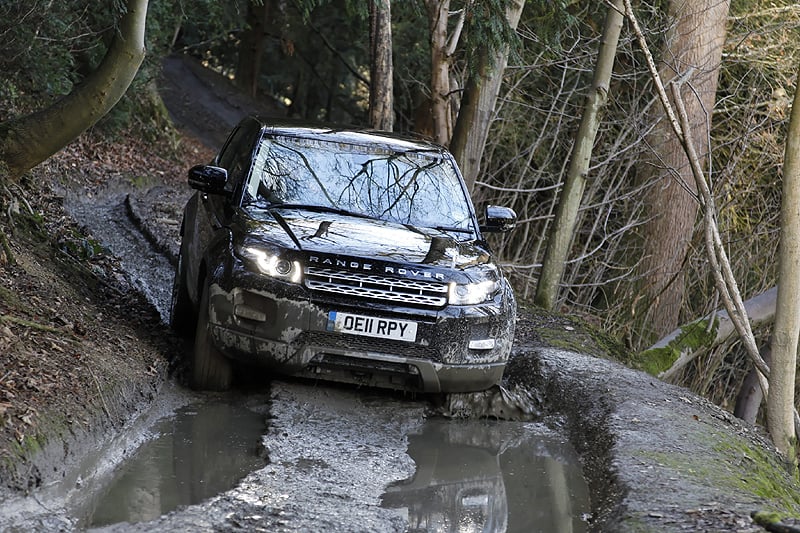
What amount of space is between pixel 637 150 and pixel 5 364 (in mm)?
12405

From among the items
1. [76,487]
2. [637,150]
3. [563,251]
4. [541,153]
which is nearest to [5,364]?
[76,487]

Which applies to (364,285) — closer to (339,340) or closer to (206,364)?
(339,340)

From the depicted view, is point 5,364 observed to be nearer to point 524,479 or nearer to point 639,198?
point 524,479

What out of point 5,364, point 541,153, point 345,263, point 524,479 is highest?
point 541,153

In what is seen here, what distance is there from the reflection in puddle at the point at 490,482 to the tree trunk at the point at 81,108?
4.41m

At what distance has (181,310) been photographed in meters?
8.31

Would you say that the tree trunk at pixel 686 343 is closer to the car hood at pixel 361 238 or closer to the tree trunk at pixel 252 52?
the car hood at pixel 361 238

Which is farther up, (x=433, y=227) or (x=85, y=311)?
(x=433, y=227)

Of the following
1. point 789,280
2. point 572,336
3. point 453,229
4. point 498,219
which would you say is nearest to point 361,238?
point 453,229

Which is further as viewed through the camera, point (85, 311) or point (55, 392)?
point (85, 311)

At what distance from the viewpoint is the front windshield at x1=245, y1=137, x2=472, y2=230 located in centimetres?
748

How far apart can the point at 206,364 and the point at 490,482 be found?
2.12 m

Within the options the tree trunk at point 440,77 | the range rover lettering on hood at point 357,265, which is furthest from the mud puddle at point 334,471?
the tree trunk at point 440,77

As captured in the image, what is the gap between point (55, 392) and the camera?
576 centimetres
